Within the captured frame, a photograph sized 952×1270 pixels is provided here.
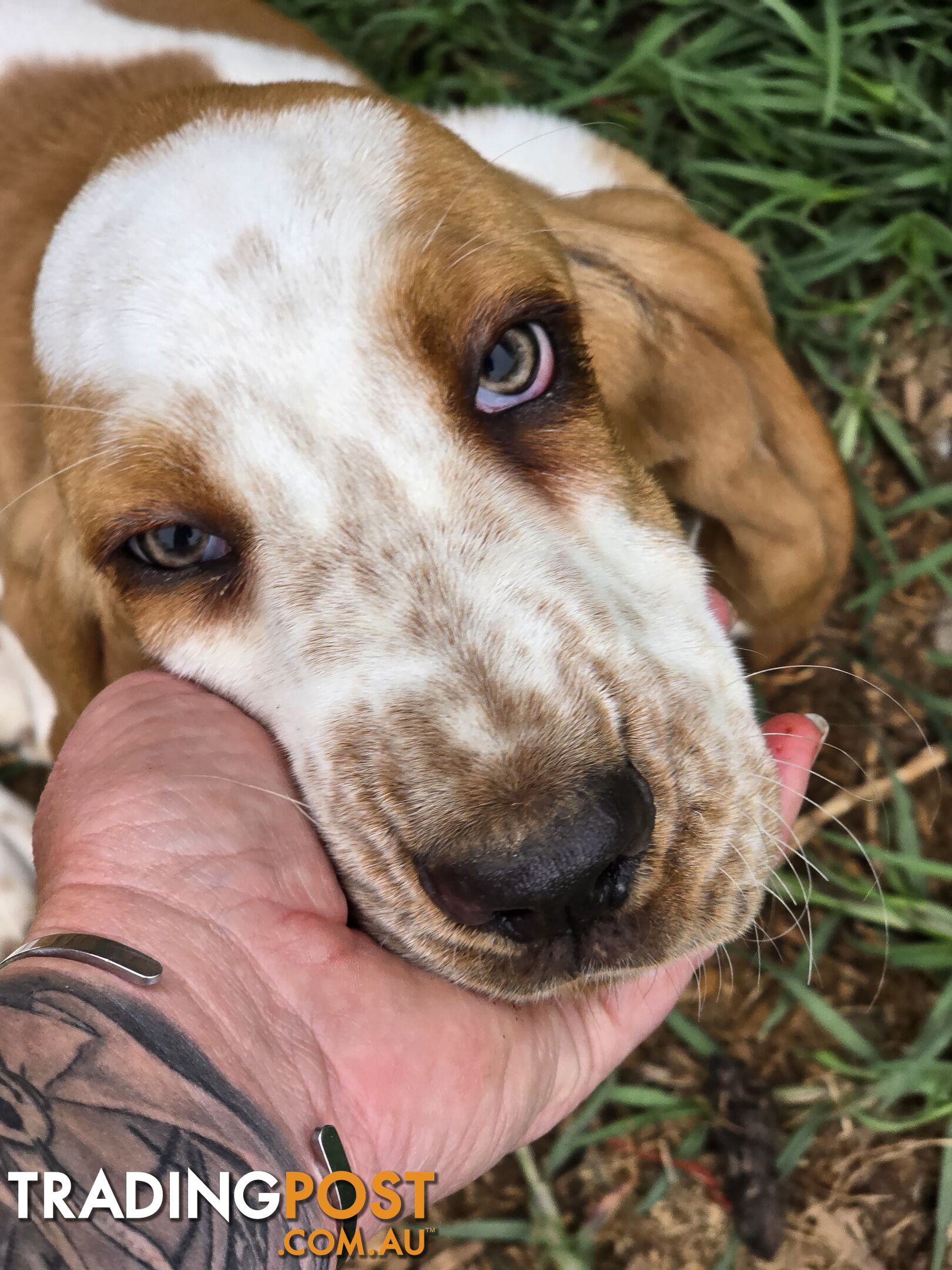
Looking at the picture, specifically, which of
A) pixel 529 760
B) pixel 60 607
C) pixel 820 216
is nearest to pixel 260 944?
pixel 529 760

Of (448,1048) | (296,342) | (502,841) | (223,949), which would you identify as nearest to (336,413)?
(296,342)

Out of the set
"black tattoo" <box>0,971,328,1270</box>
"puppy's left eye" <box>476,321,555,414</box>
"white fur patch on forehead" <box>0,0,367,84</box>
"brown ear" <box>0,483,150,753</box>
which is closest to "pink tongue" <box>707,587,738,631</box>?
"puppy's left eye" <box>476,321,555,414</box>

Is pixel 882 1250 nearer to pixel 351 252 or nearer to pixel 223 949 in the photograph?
pixel 223 949

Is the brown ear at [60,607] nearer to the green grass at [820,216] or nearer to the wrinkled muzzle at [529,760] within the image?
the wrinkled muzzle at [529,760]

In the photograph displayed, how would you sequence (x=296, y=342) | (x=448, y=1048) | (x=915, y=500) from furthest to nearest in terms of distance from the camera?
(x=915, y=500)
(x=448, y=1048)
(x=296, y=342)

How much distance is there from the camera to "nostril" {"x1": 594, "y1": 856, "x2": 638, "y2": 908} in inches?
61.5

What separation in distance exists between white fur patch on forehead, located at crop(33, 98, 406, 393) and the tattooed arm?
1.87 feet

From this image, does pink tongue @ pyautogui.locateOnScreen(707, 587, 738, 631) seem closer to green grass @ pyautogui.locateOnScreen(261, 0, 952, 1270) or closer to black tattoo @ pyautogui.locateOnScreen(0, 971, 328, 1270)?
green grass @ pyautogui.locateOnScreen(261, 0, 952, 1270)

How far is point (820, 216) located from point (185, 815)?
2.81m

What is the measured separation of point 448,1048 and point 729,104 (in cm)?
288

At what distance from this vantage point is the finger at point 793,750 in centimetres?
229

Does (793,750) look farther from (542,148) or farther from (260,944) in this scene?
(542,148)

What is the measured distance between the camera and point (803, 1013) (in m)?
2.99

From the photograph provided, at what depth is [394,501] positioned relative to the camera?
5.87 ft
